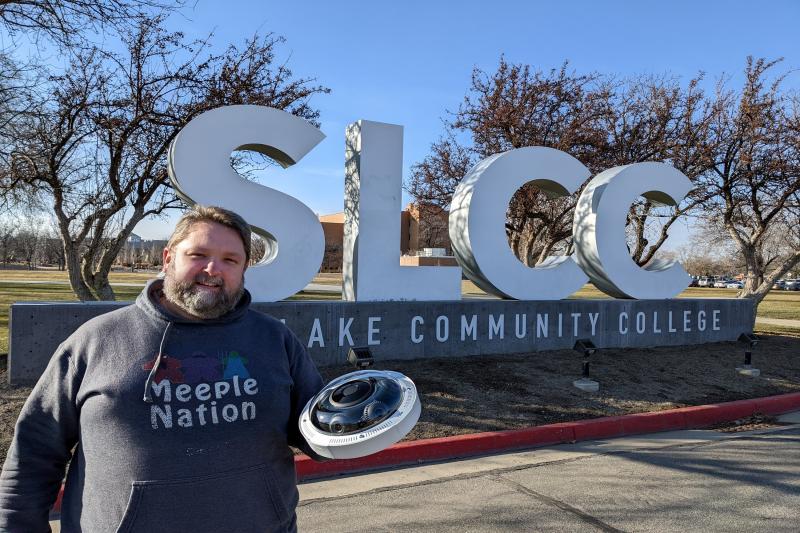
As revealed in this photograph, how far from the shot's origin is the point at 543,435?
6.08 m

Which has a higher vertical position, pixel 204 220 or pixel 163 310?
pixel 204 220

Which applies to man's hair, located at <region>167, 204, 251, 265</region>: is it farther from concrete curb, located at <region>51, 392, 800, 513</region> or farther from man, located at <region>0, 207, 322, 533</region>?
concrete curb, located at <region>51, 392, 800, 513</region>

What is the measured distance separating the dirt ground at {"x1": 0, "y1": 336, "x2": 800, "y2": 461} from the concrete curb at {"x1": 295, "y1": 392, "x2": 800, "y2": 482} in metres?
0.21

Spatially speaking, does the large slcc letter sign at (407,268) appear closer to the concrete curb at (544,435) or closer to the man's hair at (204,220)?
the concrete curb at (544,435)

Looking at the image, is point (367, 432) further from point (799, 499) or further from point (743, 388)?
point (743, 388)

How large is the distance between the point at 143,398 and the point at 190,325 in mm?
266

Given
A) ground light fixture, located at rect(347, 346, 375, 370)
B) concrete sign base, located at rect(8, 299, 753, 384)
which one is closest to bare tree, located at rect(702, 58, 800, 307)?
concrete sign base, located at rect(8, 299, 753, 384)

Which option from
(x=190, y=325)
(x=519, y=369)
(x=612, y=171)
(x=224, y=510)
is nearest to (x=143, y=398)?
(x=190, y=325)

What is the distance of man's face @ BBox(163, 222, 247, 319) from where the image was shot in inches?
74.9

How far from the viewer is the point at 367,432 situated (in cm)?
183

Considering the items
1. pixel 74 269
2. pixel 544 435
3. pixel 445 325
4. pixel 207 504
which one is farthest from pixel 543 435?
pixel 74 269

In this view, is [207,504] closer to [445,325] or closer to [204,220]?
[204,220]

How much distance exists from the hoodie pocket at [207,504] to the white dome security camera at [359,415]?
0.22 metres

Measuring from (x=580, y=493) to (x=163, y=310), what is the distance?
3.84 meters
